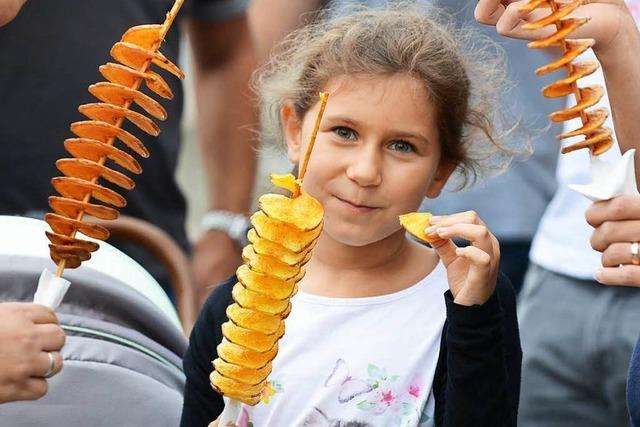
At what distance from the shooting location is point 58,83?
10.5 feet

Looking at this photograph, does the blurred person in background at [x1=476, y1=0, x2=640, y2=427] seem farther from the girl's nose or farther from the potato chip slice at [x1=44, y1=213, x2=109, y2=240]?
the potato chip slice at [x1=44, y1=213, x2=109, y2=240]

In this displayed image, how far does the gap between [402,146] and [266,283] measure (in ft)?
1.52

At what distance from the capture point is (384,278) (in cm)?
236

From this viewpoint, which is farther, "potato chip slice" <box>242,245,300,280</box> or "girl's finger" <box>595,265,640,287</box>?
"girl's finger" <box>595,265,640,287</box>

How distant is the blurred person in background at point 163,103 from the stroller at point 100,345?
2.35 ft

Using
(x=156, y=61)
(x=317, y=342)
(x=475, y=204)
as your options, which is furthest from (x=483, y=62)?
(x=475, y=204)

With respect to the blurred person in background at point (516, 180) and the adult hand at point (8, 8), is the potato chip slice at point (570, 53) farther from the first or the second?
the blurred person in background at point (516, 180)

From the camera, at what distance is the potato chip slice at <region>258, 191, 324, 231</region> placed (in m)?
1.91

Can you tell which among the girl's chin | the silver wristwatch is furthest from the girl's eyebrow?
the silver wristwatch

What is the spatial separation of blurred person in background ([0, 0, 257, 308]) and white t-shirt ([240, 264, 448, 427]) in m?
1.01

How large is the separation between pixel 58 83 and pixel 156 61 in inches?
51.5

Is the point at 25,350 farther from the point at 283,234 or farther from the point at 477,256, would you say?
the point at 477,256

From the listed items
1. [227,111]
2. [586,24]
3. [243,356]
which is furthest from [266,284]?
[227,111]

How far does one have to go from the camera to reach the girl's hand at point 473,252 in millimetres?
2020
